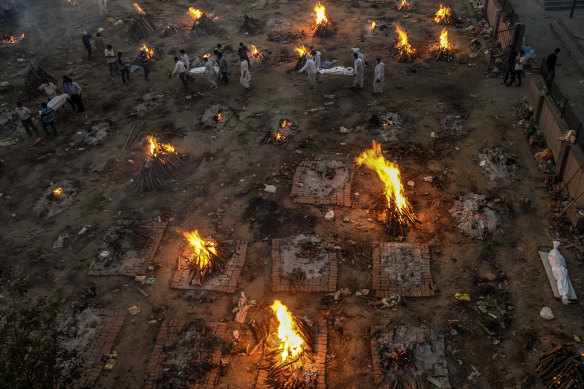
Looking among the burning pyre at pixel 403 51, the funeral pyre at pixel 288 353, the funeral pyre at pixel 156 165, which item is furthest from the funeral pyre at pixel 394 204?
the burning pyre at pixel 403 51

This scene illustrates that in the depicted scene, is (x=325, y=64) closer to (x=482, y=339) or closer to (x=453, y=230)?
(x=453, y=230)

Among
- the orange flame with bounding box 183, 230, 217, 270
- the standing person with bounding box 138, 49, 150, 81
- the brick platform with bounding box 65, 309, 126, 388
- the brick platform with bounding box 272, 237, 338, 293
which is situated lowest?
the brick platform with bounding box 272, 237, 338, 293

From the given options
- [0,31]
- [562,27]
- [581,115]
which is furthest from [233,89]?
[0,31]

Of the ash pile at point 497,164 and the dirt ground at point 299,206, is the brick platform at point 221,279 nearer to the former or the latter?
the dirt ground at point 299,206

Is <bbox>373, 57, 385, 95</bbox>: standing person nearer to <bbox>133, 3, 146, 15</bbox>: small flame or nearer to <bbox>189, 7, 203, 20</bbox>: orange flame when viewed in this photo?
<bbox>189, 7, 203, 20</bbox>: orange flame

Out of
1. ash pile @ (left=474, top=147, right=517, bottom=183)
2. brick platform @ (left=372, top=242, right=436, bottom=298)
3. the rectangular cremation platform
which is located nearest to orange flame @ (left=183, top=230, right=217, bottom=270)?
brick platform @ (left=372, top=242, right=436, bottom=298)

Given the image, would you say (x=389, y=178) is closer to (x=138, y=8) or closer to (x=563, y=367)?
(x=563, y=367)
